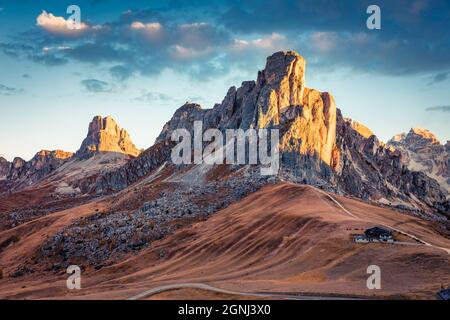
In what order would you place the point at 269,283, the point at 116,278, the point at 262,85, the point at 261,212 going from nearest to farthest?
the point at 269,283
the point at 116,278
the point at 261,212
the point at 262,85

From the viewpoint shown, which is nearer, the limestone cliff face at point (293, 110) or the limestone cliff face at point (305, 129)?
the limestone cliff face at point (305, 129)

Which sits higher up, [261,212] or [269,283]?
[261,212]

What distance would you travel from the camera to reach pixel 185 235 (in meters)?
112

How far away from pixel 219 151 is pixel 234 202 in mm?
55294

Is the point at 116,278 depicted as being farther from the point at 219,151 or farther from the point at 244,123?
the point at 244,123

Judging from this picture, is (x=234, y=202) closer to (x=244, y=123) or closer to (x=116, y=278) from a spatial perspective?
(x=116, y=278)

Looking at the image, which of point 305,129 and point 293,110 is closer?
point 305,129

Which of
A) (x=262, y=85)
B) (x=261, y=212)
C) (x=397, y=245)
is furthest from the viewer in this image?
(x=262, y=85)

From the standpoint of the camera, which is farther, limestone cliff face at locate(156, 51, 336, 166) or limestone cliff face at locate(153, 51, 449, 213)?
limestone cliff face at locate(156, 51, 336, 166)

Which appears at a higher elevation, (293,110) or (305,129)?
(293,110)

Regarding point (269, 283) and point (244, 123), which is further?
point (244, 123)

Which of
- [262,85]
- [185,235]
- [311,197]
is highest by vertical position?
[262,85]
